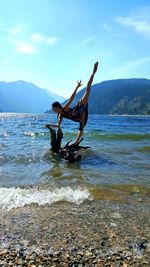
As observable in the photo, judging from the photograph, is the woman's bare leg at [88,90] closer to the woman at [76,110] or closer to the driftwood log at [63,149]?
the woman at [76,110]

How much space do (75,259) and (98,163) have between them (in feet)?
32.6

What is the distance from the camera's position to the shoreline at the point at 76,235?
214 inches

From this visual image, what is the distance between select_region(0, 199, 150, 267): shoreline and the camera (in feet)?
17.8

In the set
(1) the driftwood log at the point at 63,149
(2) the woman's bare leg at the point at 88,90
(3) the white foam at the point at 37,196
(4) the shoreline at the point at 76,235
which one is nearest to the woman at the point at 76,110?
(2) the woman's bare leg at the point at 88,90

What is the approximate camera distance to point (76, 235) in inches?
252

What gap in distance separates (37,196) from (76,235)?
2.97 m

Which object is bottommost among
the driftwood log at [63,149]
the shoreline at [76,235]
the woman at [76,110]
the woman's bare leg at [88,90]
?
the shoreline at [76,235]

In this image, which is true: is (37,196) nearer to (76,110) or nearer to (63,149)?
(63,149)

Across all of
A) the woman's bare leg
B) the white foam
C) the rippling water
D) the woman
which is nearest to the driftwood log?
the rippling water

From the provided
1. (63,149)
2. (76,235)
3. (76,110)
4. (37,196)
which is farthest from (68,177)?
(76,235)

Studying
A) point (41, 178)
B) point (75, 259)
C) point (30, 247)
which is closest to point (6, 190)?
point (41, 178)

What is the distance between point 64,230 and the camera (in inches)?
261

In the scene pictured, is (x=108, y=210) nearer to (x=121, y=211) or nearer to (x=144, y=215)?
(x=121, y=211)

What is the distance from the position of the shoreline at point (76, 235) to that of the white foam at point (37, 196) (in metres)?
0.42
